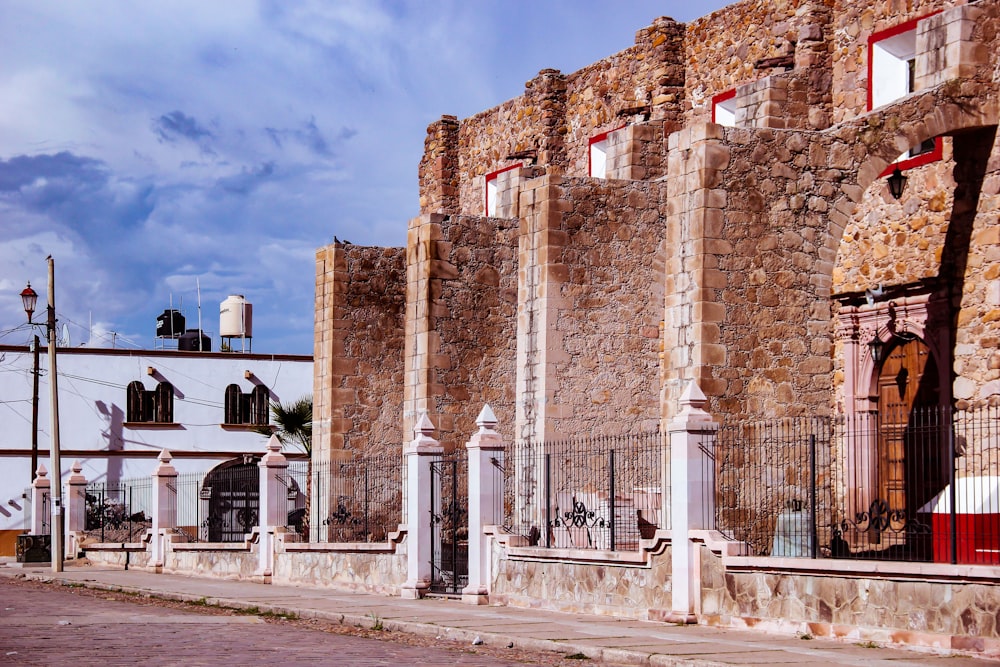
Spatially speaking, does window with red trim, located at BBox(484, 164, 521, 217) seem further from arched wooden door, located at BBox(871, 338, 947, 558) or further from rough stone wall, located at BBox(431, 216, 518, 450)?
arched wooden door, located at BBox(871, 338, 947, 558)

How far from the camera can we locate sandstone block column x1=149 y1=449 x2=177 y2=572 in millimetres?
25891

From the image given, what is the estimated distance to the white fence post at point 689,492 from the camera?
44.3ft

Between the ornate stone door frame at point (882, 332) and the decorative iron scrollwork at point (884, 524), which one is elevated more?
the ornate stone door frame at point (882, 332)

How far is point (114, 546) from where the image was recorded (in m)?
27.8

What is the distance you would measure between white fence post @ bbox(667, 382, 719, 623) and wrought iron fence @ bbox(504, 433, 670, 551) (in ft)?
5.25

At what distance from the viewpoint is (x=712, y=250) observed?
589 inches

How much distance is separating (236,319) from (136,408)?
23.3ft

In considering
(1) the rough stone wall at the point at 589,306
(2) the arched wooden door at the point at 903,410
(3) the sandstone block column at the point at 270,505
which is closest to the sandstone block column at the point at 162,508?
(3) the sandstone block column at the point at 270,505

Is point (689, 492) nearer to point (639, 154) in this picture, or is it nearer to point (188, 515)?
point (639, 154)

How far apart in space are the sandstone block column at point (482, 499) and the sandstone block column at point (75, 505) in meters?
15.3

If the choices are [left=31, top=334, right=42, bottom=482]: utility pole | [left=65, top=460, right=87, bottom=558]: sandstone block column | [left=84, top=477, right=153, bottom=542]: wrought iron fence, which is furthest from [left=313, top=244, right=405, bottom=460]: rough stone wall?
[left=31, top=334, right=42, bottom=482]: utility pole

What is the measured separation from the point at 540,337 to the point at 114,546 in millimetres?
13075

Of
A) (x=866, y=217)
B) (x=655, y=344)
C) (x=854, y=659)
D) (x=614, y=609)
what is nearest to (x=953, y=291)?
(x=866, y=217)

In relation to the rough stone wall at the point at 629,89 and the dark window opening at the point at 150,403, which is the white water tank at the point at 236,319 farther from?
the rough stone wall at the point at 629,89
